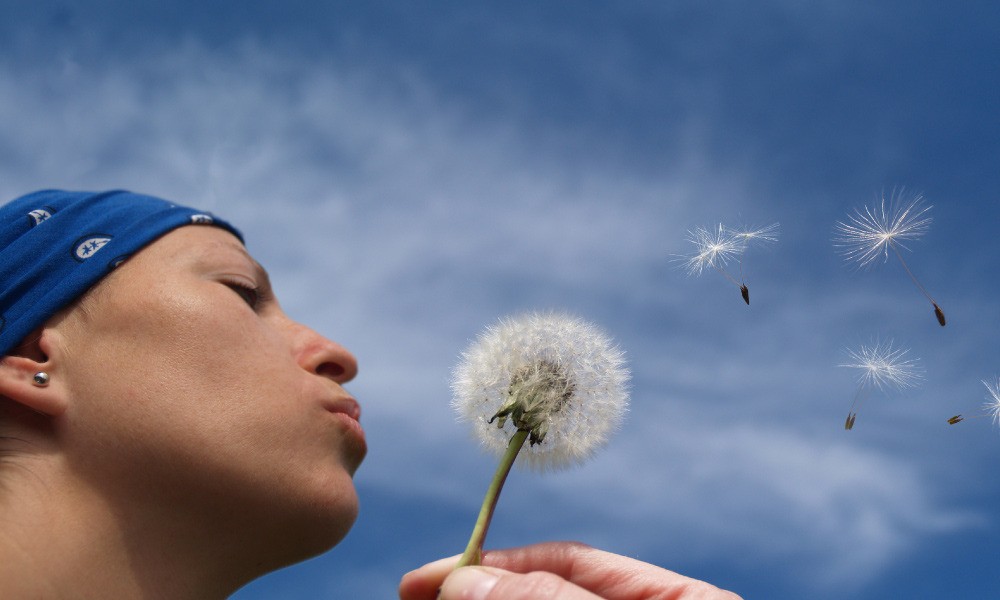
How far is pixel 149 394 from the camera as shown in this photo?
9.40 feet

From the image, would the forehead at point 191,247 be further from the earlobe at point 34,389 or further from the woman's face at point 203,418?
the earlobe at point 34,389

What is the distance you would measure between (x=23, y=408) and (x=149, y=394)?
64 cm

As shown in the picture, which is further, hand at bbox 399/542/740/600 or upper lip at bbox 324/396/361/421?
upper lip at bbox 324/396/361/421

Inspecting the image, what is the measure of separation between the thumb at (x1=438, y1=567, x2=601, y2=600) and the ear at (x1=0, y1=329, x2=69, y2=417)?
1731 millimetres

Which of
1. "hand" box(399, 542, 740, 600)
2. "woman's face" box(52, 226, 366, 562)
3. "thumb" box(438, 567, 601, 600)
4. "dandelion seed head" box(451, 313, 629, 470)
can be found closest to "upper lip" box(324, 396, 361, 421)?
"woman's face" box(52, 226, 366, 562)

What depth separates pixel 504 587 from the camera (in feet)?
7.40

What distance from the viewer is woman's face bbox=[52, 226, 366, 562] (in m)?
2.81

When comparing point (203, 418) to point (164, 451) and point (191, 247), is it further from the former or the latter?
point (191, 247)

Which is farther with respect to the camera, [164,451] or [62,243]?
[62,243]

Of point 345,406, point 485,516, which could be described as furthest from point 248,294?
point 485,516

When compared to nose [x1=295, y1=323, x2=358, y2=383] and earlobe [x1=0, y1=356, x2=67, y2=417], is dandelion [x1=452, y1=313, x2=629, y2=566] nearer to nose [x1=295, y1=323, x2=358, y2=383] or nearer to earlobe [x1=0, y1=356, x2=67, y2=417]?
nose [x1=295, y1=323, x2=358, y2=383]

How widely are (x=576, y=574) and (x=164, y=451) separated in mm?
1590

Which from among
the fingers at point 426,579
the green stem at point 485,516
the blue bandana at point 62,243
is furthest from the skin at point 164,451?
the green stem at point 485,516

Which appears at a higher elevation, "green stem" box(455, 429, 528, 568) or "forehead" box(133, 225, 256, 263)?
"forehead" box(133, 225, 256, 263)
